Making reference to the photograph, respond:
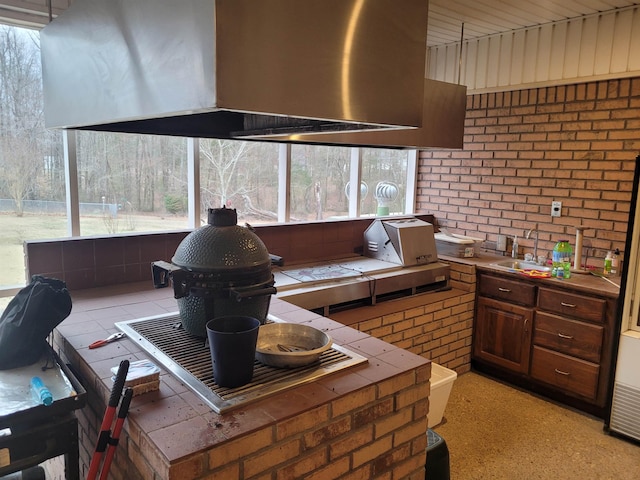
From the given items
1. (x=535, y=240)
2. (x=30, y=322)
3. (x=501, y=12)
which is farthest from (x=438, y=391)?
(x=501, y=12)

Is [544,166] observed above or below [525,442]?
above

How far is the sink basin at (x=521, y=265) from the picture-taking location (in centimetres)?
361

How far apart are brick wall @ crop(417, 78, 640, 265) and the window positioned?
1.24 metres

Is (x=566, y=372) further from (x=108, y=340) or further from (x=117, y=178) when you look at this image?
(x=117, y=178)

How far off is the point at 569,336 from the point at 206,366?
262cm

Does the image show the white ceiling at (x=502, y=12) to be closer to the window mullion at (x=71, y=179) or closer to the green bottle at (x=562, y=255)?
the green bottle at (x=562, y=255)

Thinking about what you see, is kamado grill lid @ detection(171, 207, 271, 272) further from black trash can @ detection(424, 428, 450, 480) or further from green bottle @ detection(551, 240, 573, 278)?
green bottle @ detection(551, 240, 573, 278)

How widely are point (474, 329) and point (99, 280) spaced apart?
2.75 metres

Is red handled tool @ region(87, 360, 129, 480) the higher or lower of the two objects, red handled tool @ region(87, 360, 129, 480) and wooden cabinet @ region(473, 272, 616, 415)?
the higher

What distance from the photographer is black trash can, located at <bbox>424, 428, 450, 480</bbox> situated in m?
1.99

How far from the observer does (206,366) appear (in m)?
1.55

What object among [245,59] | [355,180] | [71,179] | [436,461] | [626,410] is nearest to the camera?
[245,59]

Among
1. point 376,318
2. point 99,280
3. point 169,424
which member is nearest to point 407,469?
point 169,424

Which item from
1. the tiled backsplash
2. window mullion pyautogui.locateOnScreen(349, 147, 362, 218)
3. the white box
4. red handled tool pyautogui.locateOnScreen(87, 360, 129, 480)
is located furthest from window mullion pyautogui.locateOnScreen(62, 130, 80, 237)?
the white box
